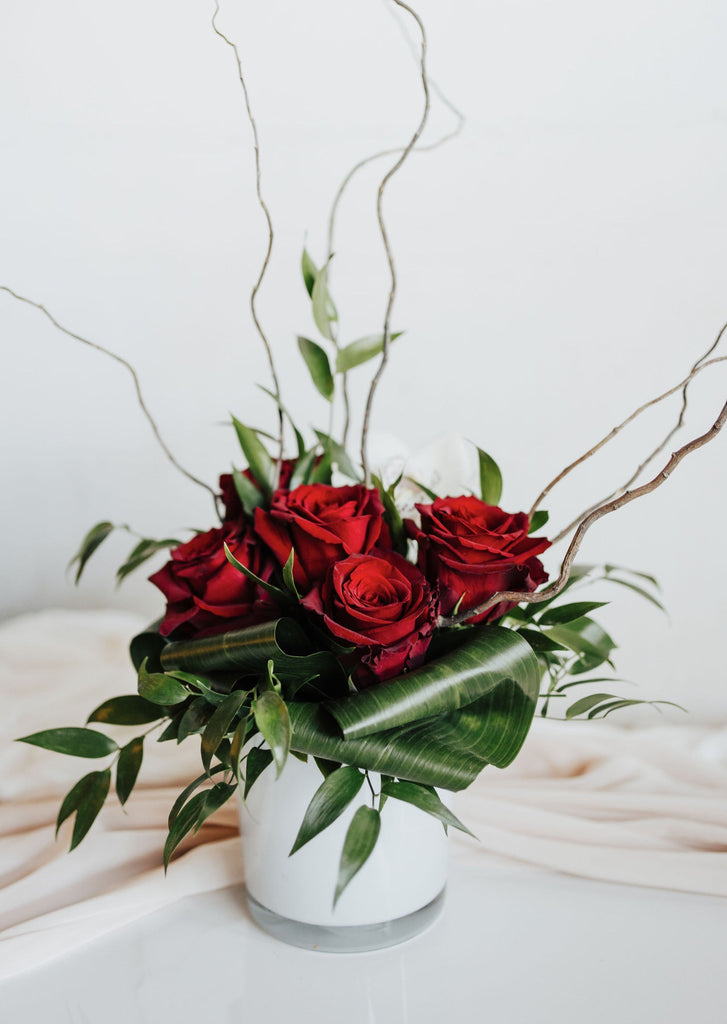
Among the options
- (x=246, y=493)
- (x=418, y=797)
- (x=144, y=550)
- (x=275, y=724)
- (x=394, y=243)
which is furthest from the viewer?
(x=394, y=243)

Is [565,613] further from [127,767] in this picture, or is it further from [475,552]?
[127,767]

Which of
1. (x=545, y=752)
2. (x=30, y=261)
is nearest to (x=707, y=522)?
(x=545, y=752)

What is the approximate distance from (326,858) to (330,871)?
0.01 meters

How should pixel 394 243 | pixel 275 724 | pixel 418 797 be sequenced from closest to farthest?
pixel 275 724
pixel 418 797
pixel 394 243

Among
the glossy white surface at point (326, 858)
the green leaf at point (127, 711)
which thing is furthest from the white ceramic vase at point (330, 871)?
the green leaf at point (127, 711)

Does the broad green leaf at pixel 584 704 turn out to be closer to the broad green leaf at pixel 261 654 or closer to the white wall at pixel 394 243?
the broad green leaf at pixel 261 654

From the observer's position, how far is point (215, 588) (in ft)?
2.01

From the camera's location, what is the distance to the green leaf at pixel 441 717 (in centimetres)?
53

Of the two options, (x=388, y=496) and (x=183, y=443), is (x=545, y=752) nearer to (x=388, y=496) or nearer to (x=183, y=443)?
(x=388, y=496)

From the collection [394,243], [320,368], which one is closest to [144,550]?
[320,368]

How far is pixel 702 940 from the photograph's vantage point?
0.71 m

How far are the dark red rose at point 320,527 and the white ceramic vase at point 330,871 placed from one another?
0.48 ft

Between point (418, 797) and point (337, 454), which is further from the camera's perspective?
point (337, 454)

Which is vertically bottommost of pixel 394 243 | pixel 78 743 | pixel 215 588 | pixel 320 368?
pixel 78 743
